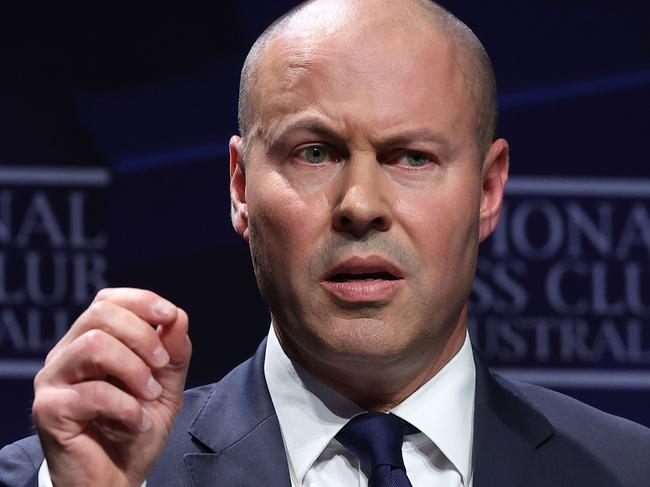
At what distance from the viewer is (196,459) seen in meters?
1.60

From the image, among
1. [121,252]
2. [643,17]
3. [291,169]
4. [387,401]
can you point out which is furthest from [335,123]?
[643,17]

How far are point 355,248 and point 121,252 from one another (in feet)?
3.49

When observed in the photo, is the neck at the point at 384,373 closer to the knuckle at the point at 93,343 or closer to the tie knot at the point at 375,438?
the tie knot at the point at 375,438

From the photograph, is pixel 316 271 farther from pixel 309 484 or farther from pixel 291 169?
pixel 309 484

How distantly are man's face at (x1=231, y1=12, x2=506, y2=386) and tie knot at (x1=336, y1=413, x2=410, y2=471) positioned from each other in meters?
0.08

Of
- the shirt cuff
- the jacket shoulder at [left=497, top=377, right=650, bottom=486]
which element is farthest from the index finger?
the jacket shoulder at [left=497, top=377, right=650, bottom=486]

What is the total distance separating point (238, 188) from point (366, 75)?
28 centimetres

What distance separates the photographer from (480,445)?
1.63 metres

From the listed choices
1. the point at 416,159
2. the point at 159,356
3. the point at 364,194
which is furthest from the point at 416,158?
the point at 159,356

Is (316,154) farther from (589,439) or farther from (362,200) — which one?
(589,439)

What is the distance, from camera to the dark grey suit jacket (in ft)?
5.21

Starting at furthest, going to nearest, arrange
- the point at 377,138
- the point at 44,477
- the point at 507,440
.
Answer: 1. the point at 507,440
2. the point at 377,138
3. the point at 44,477

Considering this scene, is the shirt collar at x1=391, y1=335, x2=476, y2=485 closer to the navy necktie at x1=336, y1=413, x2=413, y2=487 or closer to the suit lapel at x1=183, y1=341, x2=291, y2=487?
the navy necktie at x1=336, y1=413, x2=413, y2=487

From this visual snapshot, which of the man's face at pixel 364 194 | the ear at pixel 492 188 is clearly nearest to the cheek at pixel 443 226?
the man's face at pixel 364 194
